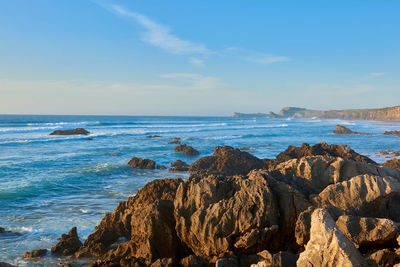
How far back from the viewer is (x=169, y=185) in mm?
10211

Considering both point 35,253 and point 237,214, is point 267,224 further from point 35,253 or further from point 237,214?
point 35,253

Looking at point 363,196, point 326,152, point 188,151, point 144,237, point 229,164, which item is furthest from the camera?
point 188,151

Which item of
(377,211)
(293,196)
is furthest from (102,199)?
(377,211)

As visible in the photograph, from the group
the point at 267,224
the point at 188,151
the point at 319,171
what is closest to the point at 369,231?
the point at 267,224

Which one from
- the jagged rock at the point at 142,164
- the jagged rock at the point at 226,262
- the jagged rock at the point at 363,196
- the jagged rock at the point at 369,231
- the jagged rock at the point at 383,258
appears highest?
the jagged rock at the point at 363,196

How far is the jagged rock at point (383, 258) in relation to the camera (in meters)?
5.08

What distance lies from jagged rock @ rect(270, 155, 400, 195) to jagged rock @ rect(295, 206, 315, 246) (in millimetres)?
1875

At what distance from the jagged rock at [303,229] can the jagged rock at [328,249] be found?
3.96ft

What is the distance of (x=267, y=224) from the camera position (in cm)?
654

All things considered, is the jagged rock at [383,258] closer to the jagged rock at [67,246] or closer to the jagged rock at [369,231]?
the jagged rock at [369,231]

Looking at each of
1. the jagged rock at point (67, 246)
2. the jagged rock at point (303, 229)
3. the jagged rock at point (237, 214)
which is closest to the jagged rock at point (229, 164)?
the jagged rock at point (67, 246)

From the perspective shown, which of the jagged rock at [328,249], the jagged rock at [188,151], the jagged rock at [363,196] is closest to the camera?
the jagged rock at [328,249]

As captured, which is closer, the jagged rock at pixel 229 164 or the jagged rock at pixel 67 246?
the jagged rock at pixel 67 246

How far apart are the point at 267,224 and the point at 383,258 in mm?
2116
